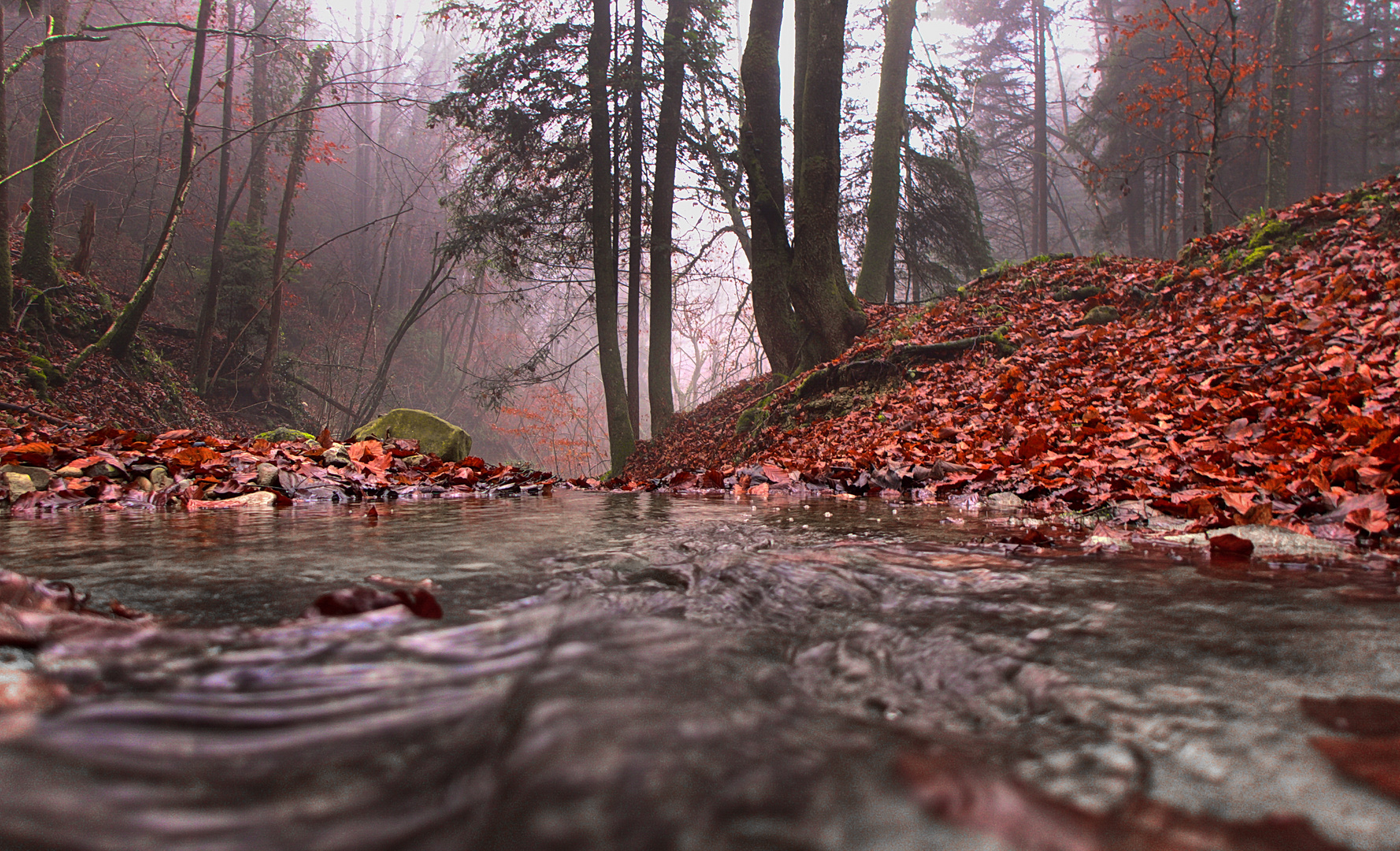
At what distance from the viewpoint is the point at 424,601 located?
91cm

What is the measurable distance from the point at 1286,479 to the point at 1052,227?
33.8 metres

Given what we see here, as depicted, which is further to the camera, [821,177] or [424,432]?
[424,432]

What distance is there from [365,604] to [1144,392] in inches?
191

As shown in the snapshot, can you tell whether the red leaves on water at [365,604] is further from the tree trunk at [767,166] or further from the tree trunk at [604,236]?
the tree trunk at [604,236]

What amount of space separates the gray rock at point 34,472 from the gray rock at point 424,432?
590 cm

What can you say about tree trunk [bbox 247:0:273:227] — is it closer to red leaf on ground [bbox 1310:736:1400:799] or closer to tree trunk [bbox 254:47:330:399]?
tree trunk [bbox 254:47:330:399]

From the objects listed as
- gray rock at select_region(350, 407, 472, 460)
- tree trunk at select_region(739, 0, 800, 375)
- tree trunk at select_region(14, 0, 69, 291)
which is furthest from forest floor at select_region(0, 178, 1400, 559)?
gray rock at select_region(350, 407, 472, 460)

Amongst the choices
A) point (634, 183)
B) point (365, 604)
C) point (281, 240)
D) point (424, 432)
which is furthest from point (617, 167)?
point (365, 604)

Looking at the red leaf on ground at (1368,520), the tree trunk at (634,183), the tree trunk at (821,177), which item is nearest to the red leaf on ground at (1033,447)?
the red leaf on ground at (1368,520)

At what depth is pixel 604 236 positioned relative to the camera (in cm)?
1062

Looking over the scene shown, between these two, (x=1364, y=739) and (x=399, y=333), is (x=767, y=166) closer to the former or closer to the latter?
(x=399, y=333)

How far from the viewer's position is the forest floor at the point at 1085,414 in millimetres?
2291

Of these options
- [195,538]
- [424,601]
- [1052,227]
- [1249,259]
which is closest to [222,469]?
[195,538]

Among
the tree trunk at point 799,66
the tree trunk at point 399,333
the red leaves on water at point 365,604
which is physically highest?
the tree trunk at point 799,66
